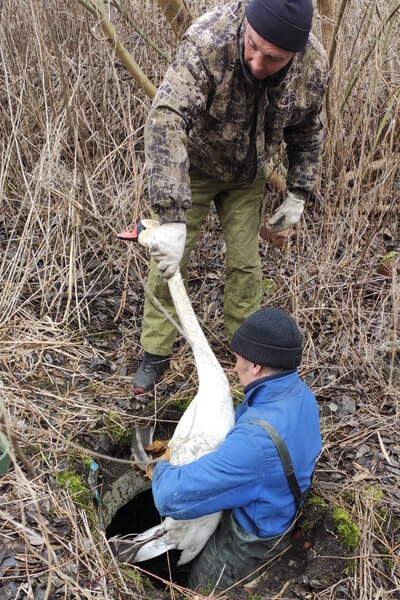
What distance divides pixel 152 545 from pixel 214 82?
2.22 m

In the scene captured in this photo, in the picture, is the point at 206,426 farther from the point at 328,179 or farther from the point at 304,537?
the point at 328,179

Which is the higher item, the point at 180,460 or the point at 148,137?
the point at 148,137

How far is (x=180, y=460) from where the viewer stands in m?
2.54

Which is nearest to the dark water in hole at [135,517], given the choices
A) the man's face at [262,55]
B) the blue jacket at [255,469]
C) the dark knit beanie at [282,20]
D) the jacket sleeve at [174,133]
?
the blue jacket at [255,469]

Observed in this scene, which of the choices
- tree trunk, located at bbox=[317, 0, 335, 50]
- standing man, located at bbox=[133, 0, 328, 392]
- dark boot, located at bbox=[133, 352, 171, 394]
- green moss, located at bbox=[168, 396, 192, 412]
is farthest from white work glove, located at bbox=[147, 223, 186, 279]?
tree trunk, located at bbox=[317, 0, 335, 50]

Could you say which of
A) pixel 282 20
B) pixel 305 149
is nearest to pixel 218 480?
pixel 282 20

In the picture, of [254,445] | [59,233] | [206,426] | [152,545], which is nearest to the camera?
[254,445]

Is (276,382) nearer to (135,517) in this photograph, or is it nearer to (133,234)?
(133,234)

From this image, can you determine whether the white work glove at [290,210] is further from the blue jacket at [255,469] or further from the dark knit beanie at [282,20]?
the blue jacket at [255,469]

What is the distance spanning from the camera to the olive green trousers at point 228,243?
10.9ft

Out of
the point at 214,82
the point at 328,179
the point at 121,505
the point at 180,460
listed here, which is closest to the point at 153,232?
the point at 214,82

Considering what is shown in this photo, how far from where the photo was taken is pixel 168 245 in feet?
8.90

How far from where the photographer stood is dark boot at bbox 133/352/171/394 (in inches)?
134

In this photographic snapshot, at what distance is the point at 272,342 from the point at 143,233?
0.87 meters
